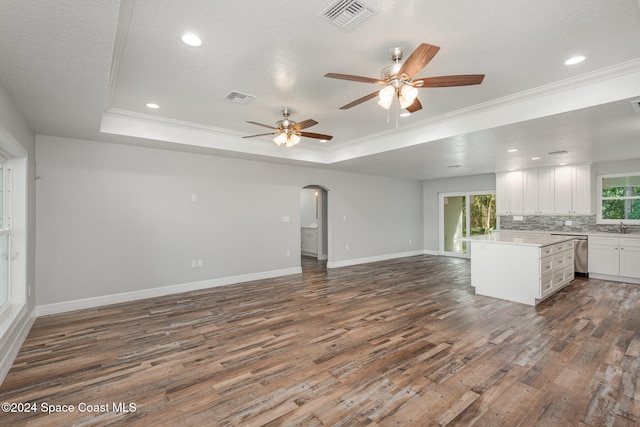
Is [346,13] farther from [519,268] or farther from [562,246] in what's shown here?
[562,246]

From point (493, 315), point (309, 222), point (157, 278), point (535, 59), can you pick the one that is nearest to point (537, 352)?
point (493, 315)

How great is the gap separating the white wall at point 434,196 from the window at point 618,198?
2.76 meters

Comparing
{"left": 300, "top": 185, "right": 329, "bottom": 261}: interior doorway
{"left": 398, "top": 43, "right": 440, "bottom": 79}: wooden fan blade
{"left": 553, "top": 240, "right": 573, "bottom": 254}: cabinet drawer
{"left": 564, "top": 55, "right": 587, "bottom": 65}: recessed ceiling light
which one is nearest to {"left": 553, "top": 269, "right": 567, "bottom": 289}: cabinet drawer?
{"left": 553, "top": 240, "right": 573, "bottom": 254}: cabinet drawer

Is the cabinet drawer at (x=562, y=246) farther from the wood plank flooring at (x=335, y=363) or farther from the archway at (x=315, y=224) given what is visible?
the archway at (x=315, y=224)

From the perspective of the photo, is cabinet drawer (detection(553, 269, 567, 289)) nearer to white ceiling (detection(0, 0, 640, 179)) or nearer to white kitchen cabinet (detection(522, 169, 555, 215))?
white ceiling (detection(0, 0, 640, 179))

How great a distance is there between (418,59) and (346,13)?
2.03 feet

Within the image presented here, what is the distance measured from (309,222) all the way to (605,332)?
7.39 metres

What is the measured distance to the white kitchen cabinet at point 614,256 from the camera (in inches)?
224

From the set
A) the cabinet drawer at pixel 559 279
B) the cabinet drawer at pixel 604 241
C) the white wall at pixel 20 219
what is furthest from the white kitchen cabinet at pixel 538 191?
the white wall at pixel 20 219

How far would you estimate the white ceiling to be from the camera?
2082 mm

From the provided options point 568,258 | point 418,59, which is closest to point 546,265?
point 568,258

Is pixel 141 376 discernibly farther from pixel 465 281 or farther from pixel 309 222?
pixel 309 222

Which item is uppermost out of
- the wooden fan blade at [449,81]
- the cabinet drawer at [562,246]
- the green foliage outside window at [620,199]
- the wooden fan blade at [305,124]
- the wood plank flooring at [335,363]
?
the wooden fan blade at [305,124]

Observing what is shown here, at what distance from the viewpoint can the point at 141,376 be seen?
2559 mm
